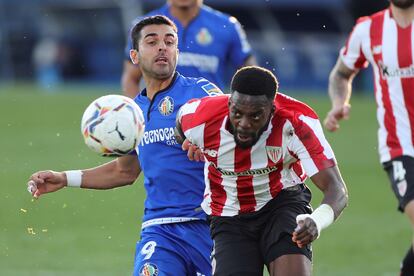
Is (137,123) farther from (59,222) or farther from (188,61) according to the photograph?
(59,222)

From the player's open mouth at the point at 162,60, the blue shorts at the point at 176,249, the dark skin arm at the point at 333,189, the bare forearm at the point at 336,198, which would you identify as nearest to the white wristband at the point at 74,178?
the blue shorts at the point at 176,249

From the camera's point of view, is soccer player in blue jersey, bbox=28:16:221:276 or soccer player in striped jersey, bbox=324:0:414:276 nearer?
soccer player in blue jersey, bbox=28:16:221:276

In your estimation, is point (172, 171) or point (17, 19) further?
point (17, 19)

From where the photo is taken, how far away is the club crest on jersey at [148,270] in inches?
294

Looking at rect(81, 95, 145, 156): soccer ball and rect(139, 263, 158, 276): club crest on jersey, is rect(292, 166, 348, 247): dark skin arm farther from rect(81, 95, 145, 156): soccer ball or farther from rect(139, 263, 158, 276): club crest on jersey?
rect(139, 263, 158, 276): club crest on jersey

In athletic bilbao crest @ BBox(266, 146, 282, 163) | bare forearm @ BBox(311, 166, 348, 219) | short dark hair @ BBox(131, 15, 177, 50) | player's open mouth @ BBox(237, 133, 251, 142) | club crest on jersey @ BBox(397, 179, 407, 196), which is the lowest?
club crest on jersey @ BBox(397, 179, 407, 196)

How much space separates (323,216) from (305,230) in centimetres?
29

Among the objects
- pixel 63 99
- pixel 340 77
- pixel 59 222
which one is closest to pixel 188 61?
pixel 340 77

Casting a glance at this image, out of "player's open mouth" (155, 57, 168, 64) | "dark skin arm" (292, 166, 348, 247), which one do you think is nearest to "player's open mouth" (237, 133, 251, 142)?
"dark skin arm" (292, 166, 348, 247)

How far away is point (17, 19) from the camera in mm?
39188

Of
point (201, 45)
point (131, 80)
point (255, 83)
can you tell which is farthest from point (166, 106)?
point (201, 45)

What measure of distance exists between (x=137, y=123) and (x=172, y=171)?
682 millimetres

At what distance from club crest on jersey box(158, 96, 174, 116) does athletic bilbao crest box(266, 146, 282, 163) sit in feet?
3.57

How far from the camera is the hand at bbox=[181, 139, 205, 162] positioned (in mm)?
7172
